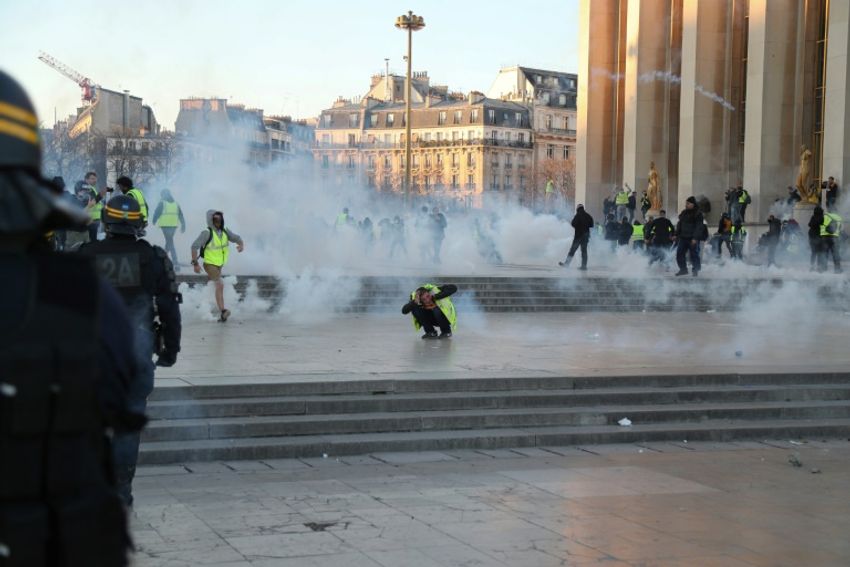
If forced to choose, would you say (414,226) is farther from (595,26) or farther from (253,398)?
(253,398)

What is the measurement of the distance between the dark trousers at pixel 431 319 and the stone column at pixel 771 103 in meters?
25.6

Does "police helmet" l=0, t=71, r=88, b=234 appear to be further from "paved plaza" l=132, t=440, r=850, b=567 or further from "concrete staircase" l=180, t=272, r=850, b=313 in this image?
"concrete staircase" l=180, t=272, r=850, b=313

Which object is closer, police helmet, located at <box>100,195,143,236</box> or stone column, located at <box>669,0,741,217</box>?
police helmet, located at <box>100,195,143,236</box>

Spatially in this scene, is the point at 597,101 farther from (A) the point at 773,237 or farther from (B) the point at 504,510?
(B) the point at 504,510

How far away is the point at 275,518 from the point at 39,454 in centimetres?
478

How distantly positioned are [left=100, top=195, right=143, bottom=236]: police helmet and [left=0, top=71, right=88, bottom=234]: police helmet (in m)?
4.29

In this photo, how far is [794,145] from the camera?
40.2 meters

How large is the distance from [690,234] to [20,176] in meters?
23.6

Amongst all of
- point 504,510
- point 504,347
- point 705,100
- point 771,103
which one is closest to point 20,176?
point 504,510

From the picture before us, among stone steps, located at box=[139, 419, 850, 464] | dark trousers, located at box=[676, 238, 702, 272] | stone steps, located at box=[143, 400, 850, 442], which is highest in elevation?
dark trousers, located at box=[676, 238, 702, 272]

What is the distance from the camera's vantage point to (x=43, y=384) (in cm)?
262

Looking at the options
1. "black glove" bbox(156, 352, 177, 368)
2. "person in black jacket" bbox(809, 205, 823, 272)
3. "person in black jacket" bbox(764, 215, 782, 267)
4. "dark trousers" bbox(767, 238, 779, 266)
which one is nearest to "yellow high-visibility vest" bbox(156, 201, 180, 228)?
"person in black jacket" bbox(809, 205, 823, 272)

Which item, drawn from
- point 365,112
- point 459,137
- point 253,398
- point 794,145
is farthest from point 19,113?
point 459,137

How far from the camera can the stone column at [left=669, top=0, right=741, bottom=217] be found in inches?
1687
